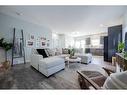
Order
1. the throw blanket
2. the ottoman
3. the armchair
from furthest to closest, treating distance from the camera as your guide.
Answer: the ottoman, the armchair, the throw blanket

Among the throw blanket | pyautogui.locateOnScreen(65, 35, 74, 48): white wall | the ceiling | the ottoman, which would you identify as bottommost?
the ottoman

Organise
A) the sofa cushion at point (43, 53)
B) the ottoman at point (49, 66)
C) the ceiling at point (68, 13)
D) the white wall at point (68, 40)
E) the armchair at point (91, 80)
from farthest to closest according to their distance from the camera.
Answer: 1. the white wall at point (68, 40)
2. the sofa cushion at point (43, 53)
3. the ceiling at point (68, 13)
4. the ottoman at point (49, 66)
5. the armchair at point (91, 80)

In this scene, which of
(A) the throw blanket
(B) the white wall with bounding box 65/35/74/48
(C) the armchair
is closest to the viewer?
(A) the throw blanket

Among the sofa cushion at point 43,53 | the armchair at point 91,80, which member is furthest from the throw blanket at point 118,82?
the sofa cushion at point 43,53

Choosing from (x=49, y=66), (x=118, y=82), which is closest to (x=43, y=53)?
(x=49, y=66)

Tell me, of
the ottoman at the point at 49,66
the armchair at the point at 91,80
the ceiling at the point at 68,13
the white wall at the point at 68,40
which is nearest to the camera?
the armchair at the point at 91,80

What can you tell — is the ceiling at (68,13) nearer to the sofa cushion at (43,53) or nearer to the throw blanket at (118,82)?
the sofa cushion at (43,53)

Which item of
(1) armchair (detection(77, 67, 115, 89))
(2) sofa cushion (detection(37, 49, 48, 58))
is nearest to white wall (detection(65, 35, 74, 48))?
(2) sofa cushion (detection(37, 49, 48, 58))

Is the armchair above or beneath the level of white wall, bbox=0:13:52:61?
beneath

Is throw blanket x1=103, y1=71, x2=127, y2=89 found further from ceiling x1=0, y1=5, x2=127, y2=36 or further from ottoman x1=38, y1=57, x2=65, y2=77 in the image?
ceiling x1=0, y1=5, x2=127, y2=36

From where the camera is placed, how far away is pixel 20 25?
16.1 feet

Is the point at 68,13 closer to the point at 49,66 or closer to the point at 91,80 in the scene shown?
the point at 49,66

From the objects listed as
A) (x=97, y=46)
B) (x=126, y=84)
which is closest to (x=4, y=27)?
(x=126, y=84)
